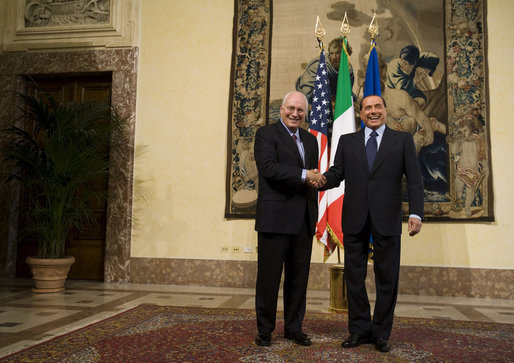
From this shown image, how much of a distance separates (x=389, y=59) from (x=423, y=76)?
1.41 ft

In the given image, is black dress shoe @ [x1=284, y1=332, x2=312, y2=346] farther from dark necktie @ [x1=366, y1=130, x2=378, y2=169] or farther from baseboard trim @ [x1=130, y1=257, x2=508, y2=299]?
baseboard trim @ [x1=130, y1=257, x2=508, y2=299]

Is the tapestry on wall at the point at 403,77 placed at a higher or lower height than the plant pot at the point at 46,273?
higher

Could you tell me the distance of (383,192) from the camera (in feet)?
8.69

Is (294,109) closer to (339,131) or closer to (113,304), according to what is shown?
(339,131)

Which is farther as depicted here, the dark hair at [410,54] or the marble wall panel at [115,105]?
the marble wall panel at [115,105]

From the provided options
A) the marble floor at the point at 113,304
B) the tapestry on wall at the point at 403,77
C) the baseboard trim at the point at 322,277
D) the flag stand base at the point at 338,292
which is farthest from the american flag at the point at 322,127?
the baseboard trim at the point at 322,277

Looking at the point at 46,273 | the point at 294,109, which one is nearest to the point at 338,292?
the point at 294,109

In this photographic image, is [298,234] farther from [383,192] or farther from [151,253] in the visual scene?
[151,253]

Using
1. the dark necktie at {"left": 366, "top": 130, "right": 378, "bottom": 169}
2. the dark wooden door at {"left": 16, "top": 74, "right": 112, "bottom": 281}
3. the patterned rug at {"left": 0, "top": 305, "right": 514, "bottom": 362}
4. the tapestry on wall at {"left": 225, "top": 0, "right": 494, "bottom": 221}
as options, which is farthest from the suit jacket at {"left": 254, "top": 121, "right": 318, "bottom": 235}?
the dark wooden door at {"left": 16, "top": 74, "right": 112, "bottom": 281}

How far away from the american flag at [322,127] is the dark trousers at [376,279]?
1.32 m

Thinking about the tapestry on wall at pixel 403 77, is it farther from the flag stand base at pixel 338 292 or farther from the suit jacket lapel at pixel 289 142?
the suit jacket lapel at pixel 289 142

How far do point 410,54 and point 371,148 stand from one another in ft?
9.48

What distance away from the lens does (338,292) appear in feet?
12.7

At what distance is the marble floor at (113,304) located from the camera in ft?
10.4
